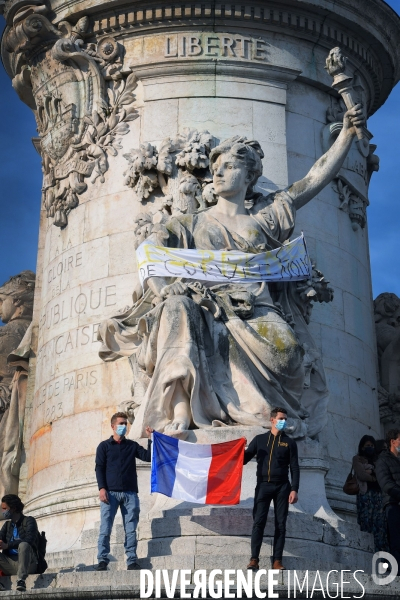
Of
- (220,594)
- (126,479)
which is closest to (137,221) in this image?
(126,479)

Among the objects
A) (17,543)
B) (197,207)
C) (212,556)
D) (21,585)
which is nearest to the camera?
(212,556)

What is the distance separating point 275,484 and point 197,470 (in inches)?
50.7

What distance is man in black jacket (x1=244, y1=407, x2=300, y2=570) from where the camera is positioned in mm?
11375

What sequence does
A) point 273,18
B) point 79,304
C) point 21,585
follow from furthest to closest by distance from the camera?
point 273,18
point 79,304
point 21,585

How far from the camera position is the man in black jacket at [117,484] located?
12.0 metres

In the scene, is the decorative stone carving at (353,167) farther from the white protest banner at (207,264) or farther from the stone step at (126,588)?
the stone step at (126,588)

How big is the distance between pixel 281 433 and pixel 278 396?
8.21 ft

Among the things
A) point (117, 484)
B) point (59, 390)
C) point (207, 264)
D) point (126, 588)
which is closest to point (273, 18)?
point (207, 264)

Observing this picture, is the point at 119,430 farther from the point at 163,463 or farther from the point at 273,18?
the point at 273,18

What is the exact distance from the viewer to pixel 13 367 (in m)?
19.5

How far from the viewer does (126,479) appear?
1223cm

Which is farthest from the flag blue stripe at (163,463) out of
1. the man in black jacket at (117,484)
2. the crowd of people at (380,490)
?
the crowd of people at (380,490)

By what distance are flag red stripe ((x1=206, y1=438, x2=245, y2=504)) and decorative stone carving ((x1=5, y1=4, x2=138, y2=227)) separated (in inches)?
260

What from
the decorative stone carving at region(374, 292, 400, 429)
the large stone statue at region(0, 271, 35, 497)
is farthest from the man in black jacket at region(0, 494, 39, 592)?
the decorative stone carving at region(374, 292, 400, 429)
